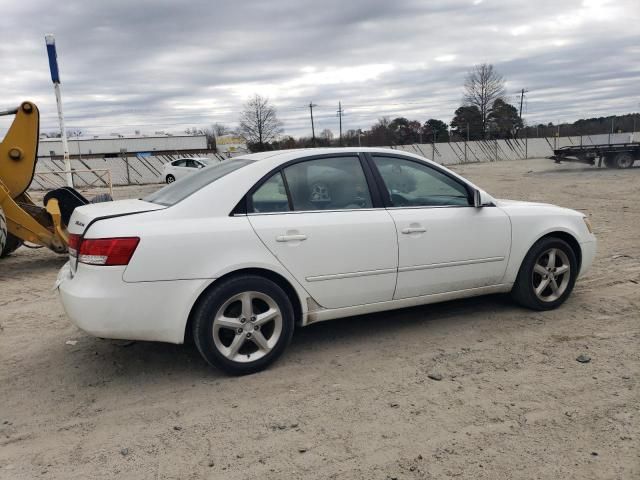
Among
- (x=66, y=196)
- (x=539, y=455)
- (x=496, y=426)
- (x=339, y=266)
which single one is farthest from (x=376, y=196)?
(x=66, y=196)

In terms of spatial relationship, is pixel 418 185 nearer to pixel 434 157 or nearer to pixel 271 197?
pixel 271 197

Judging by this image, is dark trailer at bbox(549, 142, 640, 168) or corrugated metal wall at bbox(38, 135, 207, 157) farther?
corrugated metal wall at bbox(38, 135, 207, 157)

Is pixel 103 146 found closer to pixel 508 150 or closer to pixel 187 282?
pixel 508 150

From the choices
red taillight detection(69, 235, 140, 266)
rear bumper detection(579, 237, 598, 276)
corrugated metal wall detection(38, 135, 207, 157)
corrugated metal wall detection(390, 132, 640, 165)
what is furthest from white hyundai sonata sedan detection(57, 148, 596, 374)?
corrugated metal wall detection(38, 135, 207, 157)

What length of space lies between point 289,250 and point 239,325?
2.05ft

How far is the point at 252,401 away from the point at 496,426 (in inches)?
58.0

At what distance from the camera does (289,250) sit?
149 inches

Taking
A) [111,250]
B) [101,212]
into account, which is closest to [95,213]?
[101,212]

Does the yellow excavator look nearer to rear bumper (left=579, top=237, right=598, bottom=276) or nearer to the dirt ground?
the dirt ground

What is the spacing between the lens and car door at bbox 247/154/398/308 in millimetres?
3812

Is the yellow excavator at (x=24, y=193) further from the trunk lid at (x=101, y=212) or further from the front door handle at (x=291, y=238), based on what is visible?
the front door handle at (x=291, y=238)

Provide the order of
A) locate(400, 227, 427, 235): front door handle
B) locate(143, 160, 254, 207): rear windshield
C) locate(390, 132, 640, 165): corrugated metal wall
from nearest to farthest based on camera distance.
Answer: locate(143, 160, 254, 207): rear windshield
locate(400, 227, 427, 235): front door handle
locate(390, 132, 640, 165): corrugated metal wall

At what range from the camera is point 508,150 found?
50.1 m

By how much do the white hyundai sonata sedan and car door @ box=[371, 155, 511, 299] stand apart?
0.01 metres
